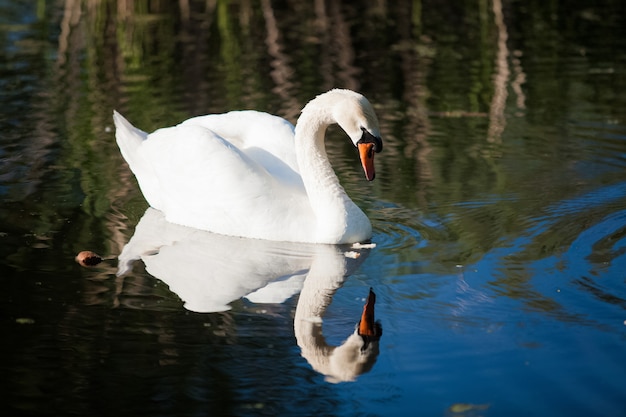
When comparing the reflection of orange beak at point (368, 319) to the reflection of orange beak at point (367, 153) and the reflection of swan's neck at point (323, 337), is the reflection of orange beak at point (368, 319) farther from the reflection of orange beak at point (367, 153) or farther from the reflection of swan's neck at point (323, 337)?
the reflection of orange beak at point (367, 153)

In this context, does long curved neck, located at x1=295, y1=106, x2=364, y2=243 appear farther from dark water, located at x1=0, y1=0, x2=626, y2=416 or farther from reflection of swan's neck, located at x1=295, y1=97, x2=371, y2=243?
dark water, located at x1=0, y1=0, x2=626, y2=416

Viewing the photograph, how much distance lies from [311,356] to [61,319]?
1609 mm

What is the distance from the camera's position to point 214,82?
1370 cm

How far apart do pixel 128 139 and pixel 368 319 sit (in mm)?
3779

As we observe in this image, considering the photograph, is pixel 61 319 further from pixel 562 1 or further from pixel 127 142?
pixel 562 1

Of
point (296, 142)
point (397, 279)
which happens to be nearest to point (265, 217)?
point (296, 142)

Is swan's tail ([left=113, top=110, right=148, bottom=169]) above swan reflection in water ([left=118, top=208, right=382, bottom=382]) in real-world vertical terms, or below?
above

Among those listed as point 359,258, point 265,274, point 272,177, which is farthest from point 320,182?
point 265,274

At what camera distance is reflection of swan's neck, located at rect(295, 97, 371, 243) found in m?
7.75

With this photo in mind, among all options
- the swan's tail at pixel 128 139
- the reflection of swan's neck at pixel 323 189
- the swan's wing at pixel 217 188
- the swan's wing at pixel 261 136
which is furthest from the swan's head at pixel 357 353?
the swan's tail at pixel 128 139

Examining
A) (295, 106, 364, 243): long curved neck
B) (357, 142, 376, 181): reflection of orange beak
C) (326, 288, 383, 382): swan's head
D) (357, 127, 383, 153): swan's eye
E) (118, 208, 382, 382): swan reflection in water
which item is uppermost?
(357, 127, 383, 153): swan's eye

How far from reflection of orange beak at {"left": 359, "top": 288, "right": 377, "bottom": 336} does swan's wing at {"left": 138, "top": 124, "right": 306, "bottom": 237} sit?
1.39 meters

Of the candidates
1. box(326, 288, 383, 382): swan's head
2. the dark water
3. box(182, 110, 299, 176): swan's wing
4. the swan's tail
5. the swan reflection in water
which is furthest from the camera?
the swan's tail

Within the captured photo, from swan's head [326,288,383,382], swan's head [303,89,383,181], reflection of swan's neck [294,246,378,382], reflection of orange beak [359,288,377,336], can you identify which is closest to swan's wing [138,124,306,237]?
reflection of swan's neck [294,246,378,382]
